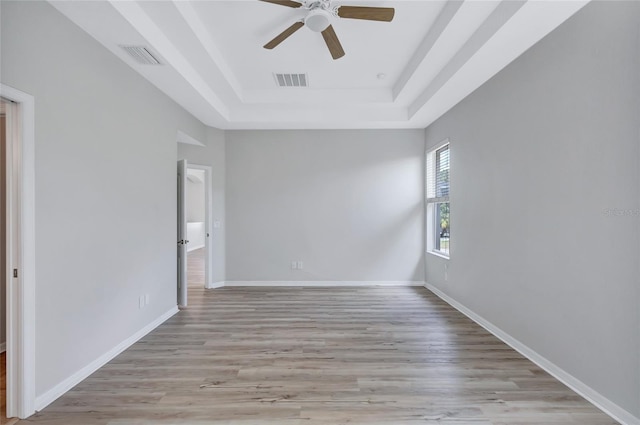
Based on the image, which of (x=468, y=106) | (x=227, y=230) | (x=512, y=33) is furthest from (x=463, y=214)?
(x=227, y=230)

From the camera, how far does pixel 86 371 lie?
7.76ft

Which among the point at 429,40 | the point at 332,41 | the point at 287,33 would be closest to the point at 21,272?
the point at 287,33

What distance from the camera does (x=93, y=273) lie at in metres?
2.45

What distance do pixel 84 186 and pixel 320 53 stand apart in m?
2.61

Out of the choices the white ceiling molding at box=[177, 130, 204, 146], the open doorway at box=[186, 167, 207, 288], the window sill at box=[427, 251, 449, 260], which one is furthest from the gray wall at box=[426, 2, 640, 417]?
the open doorway at box=[186, 167, 207, 288]

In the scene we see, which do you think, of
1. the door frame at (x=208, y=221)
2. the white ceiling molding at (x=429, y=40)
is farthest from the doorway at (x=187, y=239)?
the white ceiling molding at (x=429, y=40)

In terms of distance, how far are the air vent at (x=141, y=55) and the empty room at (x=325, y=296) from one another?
0.05 ft

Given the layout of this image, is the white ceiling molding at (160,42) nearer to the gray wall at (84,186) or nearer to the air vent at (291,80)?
the gray wall at (84,186)

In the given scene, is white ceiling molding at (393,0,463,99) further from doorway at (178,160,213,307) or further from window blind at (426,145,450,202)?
doorway at (178,160,213,307)

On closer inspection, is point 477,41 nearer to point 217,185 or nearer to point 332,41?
point 332,41

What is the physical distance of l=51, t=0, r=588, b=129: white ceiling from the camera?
7.52 ft

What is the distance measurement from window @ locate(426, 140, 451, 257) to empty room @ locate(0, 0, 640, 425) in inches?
5.6

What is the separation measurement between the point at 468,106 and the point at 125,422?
4.40 m

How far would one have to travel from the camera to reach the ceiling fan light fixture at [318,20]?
7.72 feet
